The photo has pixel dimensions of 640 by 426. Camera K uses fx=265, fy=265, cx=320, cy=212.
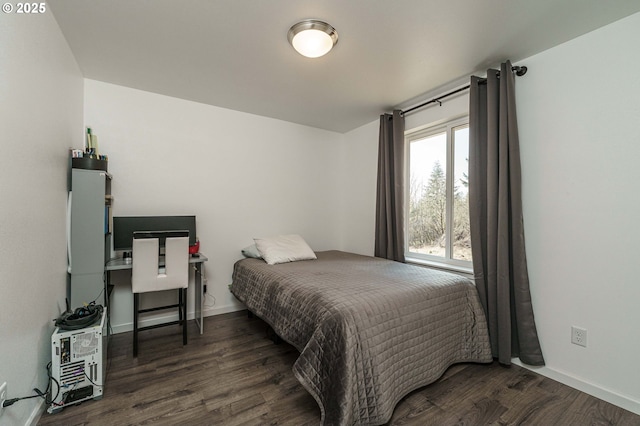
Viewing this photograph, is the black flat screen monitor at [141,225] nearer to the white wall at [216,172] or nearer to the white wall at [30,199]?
the white wall at [216,172]

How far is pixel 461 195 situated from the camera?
272cm

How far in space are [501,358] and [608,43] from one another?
7.69 feet

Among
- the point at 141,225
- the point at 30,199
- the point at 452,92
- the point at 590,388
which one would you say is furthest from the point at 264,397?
the point at 452,92

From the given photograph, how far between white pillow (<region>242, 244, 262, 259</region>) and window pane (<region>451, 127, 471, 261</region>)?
2.17 meters

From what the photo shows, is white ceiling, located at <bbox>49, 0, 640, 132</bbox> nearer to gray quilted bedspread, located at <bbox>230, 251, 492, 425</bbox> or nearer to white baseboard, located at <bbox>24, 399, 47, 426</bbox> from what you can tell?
gray quilted bedspread, located at <bbox>230, 251, 492, 425</bbox>

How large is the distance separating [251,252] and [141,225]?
1144 mm

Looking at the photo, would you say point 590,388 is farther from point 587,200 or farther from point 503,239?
point 587,200

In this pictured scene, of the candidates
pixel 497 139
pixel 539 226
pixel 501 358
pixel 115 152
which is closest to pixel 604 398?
pixel 501 358

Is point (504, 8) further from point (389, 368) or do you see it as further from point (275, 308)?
point (275, 308)

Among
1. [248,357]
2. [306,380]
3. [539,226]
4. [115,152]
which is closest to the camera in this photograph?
[306,380]

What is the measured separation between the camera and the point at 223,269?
3217mm

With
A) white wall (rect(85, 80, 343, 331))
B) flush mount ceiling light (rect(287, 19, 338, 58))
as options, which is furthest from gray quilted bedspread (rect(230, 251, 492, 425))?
flush mount ceiling light (rect(287, 19, 338, 58))

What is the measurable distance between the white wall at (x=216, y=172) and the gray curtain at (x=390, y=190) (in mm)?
1005

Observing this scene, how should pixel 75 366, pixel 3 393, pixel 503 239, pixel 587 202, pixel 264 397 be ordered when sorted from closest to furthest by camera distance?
1. pixel 3 393
2. pixel 75 366
3. pixel 264 397
4. pixel 587 202
5. pixel 503 239
